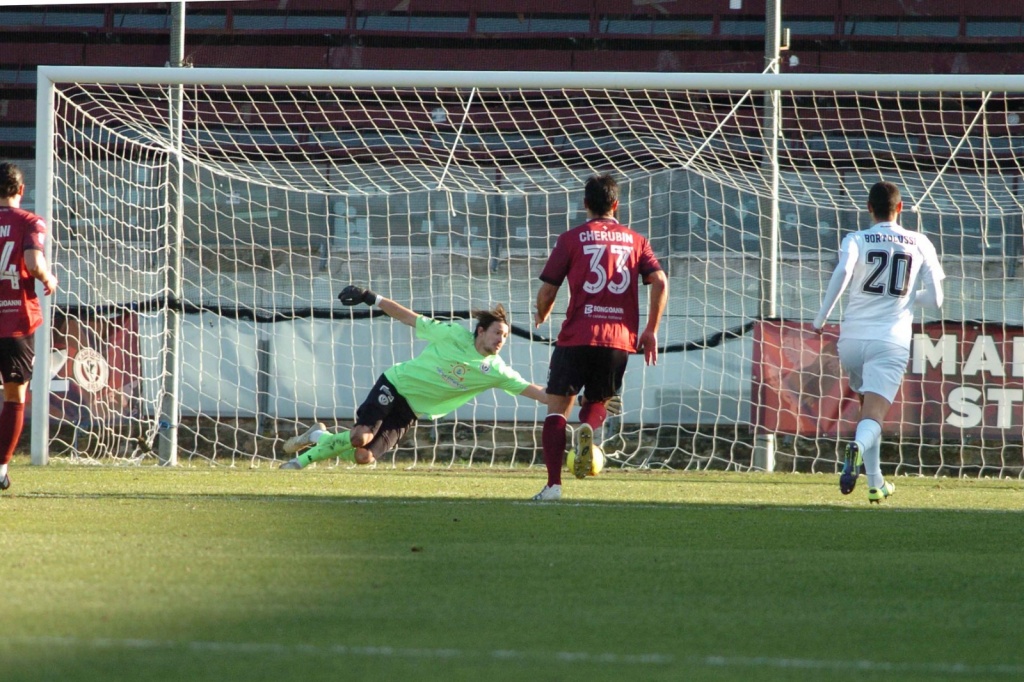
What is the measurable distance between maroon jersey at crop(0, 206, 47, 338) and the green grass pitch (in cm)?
83

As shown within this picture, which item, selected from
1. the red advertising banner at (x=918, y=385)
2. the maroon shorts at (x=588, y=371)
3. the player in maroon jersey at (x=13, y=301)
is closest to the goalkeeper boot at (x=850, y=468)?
the maroon shorts at (x=588, y=371)

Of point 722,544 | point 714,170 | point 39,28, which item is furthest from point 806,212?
point 39,28

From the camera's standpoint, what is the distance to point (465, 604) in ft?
10.3

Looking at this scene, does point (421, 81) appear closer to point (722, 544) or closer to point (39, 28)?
point (722, 544)

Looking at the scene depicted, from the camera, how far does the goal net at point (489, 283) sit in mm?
9445

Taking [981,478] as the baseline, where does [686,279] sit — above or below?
above

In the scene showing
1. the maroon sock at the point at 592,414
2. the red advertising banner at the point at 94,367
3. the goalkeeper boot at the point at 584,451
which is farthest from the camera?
the red advertising banner at the point at 94,367

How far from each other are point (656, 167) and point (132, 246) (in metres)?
4.96

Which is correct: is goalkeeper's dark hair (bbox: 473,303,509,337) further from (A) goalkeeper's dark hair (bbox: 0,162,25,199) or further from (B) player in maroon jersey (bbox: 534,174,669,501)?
(A) goalkeeper's dark hair (bbox: 0,162,25,199)

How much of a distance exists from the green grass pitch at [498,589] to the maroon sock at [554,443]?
0.21 metres

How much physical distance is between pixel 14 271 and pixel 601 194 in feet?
9.43

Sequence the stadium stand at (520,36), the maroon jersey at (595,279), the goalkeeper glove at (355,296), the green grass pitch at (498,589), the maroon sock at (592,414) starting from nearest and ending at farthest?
the green grass pitch at (498,589)
the maroon jersey at (595,279)
the maroon sock at (592,414)
the goalkeeper glove at (355,296)
the stadium stand at (520,36)

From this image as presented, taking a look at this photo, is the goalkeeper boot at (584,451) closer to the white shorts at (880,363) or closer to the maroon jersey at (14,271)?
the white shorts at (880,363)

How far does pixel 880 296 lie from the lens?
21.2ft
